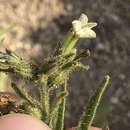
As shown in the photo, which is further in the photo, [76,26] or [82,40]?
[82,40]

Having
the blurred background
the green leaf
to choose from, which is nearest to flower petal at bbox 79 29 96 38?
the green leaf

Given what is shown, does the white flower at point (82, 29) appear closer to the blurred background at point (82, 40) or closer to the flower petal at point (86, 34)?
the flower petal at point (86, 34)

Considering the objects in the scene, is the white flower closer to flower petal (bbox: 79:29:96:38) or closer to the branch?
flower petal (bbox: 79:29:96:38)

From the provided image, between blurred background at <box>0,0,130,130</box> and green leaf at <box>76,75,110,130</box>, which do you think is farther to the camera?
blurred background at <box>0,0,130,130</box>

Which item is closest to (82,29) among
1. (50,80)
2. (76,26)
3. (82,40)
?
(76,26)

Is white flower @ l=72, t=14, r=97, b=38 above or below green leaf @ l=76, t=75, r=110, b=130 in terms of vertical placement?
above

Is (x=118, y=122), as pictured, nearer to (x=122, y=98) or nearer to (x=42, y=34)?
(x=122, y=98)

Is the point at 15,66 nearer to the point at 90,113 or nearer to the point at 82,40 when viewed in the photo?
the point at 90,113
